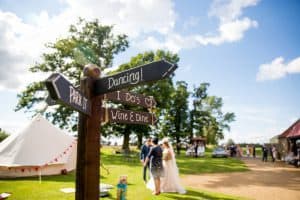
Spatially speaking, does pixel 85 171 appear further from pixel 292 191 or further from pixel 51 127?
pixel 51 127

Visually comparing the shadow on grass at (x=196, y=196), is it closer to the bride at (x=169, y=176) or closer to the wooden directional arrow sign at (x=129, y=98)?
the bride at (x=169, y=176)

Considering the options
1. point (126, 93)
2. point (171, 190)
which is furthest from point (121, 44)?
point (126, 93)

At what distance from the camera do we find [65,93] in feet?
8.30

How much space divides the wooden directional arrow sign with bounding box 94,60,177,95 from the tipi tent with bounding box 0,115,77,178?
31.0ft

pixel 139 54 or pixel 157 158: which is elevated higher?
pixel 139 54

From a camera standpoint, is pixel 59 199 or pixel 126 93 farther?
pixel 59 199

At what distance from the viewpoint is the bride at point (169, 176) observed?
952cm

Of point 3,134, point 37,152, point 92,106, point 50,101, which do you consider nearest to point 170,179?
point 37,152

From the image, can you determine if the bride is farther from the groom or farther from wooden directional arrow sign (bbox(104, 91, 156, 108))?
wooden directional arrow sign (bbox(104, 91, 156, 108))

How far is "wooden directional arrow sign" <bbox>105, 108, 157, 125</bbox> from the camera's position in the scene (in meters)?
3.62

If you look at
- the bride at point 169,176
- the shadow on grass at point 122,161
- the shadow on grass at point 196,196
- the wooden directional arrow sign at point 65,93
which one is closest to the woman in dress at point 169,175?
the bride at point 169,176

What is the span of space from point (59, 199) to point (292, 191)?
28.1 ft

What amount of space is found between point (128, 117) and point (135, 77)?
3.02 ft

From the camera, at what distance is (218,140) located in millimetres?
63219
